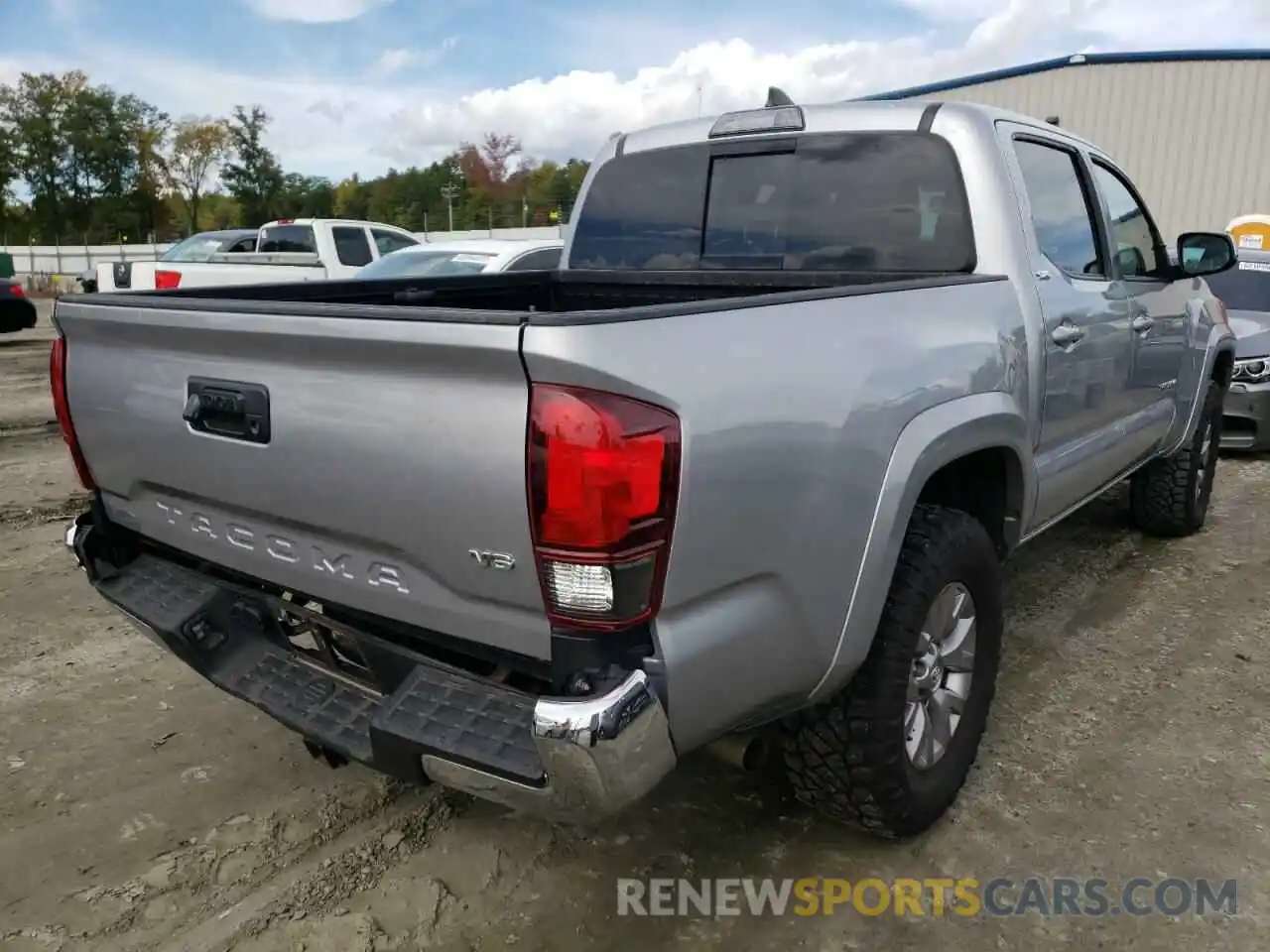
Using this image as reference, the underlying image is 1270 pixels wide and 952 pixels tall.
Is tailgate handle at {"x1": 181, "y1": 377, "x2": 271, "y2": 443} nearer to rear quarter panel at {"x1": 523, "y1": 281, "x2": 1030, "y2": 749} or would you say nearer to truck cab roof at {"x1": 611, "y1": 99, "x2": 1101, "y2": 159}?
rear quarter panel at {"x1": 523, "y1": 281, "x2": 1030, "y2": 749}

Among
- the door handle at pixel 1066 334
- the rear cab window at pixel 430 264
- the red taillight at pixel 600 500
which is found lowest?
the red taillight at pixel 600 500

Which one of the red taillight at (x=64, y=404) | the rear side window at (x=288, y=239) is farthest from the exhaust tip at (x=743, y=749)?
the rear side window at (x=288, y=239)

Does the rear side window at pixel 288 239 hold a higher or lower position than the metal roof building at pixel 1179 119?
lower

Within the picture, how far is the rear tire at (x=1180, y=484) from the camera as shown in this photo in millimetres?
5035

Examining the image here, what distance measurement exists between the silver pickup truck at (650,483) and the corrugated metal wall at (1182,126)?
1443cm

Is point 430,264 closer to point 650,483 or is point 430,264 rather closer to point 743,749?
point 743,749

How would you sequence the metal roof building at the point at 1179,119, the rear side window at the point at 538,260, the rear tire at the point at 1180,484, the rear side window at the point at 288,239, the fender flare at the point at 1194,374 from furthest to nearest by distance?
the metal roof building at the point at 1179,119
the rear side window at the point at 288,239
the rear side window at the point at 538,260
the rear tire at the point at 1180,484
the fender flare at the point at 1194,374

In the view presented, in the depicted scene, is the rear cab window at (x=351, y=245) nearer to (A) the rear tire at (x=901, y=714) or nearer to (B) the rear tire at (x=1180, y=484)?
(B) the rear tire at (x=1180, y=484)

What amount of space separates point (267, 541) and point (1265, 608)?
409 cm

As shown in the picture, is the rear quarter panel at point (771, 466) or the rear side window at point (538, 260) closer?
the rear quarter panel at point (771, 466)

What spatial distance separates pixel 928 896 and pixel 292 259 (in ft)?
35.9

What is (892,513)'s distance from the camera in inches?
89.5

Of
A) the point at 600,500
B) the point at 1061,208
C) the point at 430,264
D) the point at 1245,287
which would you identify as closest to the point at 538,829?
the point at 600,500

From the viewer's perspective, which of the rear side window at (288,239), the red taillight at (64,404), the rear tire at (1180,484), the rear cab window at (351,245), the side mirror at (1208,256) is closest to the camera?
the red taillight at (64,404)
